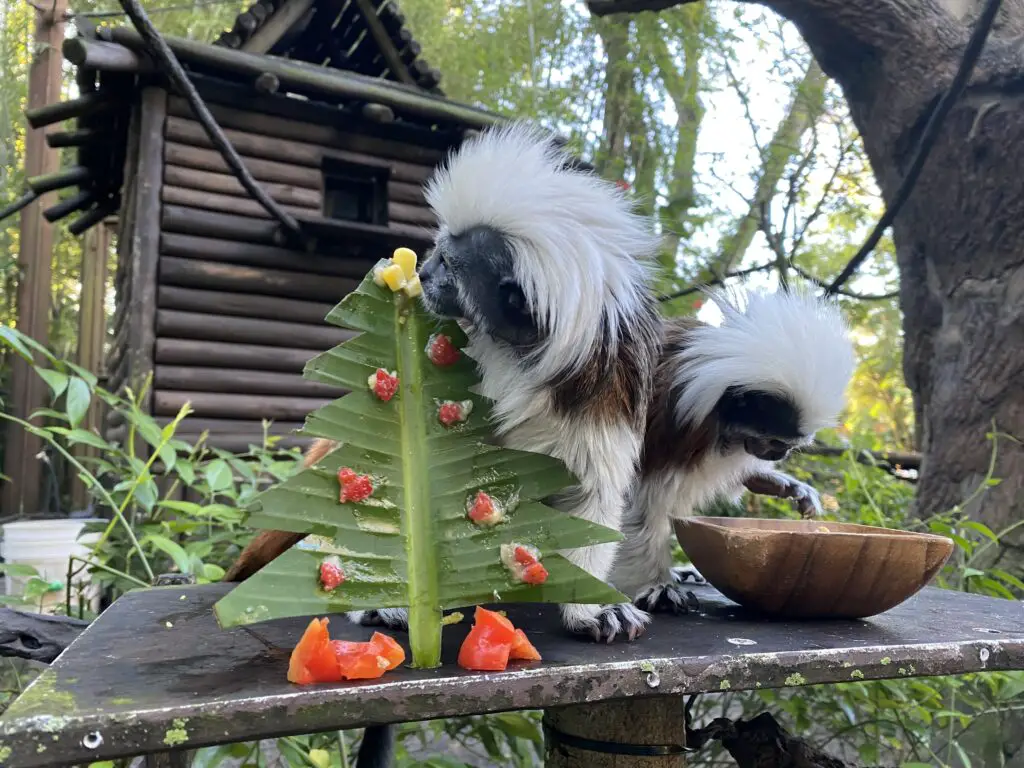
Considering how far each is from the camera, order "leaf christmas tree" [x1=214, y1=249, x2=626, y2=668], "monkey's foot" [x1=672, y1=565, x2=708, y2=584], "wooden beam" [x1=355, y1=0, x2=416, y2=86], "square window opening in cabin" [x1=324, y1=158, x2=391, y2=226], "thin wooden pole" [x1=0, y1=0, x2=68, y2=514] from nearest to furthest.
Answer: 1. "leaf christmas tree" [x1=214, y1=249, x2=626, y2=668]
2. "monkey's foot" [x1=672, y1=565, x2=708, y2=584]
3. "thin wooden pole" [x1=0, y1=0, x2=68, y2=514]
4. "wooden beam" [x1=355, y1=0, x2=416, y2=86]
5. "square window opening in cabin" [x1=324, y1=158, x2=391, y2=226]

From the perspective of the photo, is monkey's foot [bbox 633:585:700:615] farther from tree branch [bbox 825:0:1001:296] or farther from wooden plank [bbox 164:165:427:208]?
wooden plank [bbox 164:165:427:208]

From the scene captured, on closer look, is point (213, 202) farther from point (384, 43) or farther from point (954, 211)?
point (954, 211)

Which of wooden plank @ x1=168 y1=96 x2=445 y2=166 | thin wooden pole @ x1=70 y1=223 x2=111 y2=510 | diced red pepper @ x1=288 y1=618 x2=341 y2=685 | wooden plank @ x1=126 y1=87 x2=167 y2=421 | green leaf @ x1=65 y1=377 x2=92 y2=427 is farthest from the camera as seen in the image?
thin wooden pole @ x1=70 y1=223 x2=111 y2=510

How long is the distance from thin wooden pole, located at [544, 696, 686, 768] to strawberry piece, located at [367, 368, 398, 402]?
0.60 metres

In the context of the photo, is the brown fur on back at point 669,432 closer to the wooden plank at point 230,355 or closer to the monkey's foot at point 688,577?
the monkey's foot at point 688,577

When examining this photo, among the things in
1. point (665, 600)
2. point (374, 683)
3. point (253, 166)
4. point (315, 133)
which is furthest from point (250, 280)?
point (374, 683)

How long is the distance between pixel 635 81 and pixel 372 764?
18.4 feet

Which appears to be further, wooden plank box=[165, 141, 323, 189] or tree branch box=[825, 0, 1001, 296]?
wooden plank box=[165, 141, 323, 189]

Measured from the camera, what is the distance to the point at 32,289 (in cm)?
521

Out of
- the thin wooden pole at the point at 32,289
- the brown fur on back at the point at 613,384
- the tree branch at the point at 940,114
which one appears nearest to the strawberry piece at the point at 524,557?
the brown fur on back at the point at 613,384

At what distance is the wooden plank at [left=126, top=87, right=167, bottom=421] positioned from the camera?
4.20 m

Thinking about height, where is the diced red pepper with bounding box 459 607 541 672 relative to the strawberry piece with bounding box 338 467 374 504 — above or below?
below

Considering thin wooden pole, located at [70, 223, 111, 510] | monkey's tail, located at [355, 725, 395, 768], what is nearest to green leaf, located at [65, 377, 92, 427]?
monkey's tail, located at [355, 725, 395, 768]

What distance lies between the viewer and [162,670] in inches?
36.2
